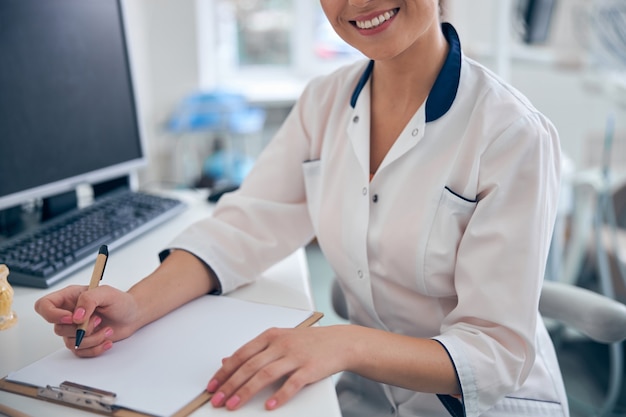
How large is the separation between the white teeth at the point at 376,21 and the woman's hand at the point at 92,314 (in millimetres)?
513

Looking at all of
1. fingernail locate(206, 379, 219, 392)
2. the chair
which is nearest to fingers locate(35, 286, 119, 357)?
fingernail locate(206, 379, 219, 392)

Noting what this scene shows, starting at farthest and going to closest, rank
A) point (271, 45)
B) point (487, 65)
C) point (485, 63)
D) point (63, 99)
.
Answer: point (271, 45) → point (485, 63) → point (487, 65) → point (63, 99)

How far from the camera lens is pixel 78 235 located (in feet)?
3.78

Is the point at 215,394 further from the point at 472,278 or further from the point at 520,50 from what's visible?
the point at 520,50

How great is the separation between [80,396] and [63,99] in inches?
28.9

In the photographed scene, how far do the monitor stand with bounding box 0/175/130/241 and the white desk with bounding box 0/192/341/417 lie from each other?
0.20 m

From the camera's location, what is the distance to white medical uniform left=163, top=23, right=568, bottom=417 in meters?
0.81

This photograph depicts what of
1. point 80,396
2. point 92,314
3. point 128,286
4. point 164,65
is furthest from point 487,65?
point 80,396

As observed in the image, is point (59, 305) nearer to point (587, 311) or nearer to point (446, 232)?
point (446, 232)

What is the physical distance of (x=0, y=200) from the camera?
107 centimetres

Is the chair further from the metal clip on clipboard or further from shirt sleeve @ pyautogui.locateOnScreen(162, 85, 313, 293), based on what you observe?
the metal clip on clipboard

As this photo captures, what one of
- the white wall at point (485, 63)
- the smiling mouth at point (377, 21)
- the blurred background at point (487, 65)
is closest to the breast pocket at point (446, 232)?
the smiling mouth at point (377, 21)

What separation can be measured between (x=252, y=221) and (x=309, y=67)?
8.03 ft

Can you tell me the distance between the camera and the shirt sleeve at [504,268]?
80cm
